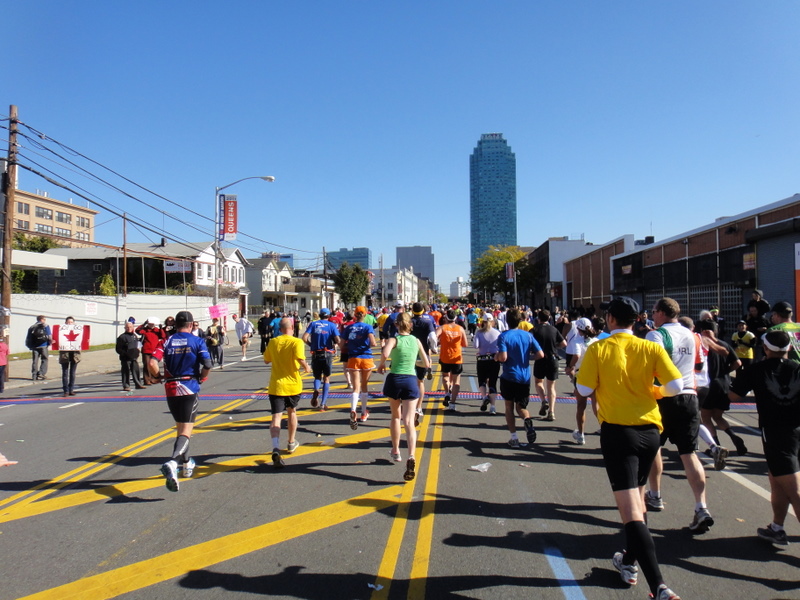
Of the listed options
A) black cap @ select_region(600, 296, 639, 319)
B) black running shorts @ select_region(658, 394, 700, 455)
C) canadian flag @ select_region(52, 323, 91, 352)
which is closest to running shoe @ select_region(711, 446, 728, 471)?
black running shorts @ select_region(658, 394, 700, 455)

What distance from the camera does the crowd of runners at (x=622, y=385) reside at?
371 centimetres

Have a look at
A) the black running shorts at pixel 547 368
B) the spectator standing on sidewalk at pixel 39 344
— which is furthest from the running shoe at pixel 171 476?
the spectator standing on sidewalk at pixel 39 344

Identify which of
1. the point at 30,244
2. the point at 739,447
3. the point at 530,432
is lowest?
the point at 739,447

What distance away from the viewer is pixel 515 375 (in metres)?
7.34

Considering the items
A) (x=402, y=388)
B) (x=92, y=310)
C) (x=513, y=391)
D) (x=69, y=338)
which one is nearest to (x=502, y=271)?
(x=92, y=310)

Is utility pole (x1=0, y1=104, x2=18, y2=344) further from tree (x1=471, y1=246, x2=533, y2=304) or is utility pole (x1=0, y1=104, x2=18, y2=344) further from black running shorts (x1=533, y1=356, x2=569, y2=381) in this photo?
tree (x1=471, y1=246, x2=533, y2=304)

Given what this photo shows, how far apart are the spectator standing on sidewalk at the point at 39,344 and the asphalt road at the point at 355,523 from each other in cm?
794

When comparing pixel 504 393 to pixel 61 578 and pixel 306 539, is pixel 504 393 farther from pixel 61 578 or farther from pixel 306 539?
pixel 61 578

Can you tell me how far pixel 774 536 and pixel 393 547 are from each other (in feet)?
9.87

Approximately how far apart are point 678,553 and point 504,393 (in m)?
3.29

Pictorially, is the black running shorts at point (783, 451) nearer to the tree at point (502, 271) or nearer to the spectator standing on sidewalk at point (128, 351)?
the spectator standing on sidewalk at point (128, 351)

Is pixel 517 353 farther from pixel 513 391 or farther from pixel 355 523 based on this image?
pixel 355 523

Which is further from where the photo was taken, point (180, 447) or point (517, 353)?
point (517, 353)

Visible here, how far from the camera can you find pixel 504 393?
7293mm
